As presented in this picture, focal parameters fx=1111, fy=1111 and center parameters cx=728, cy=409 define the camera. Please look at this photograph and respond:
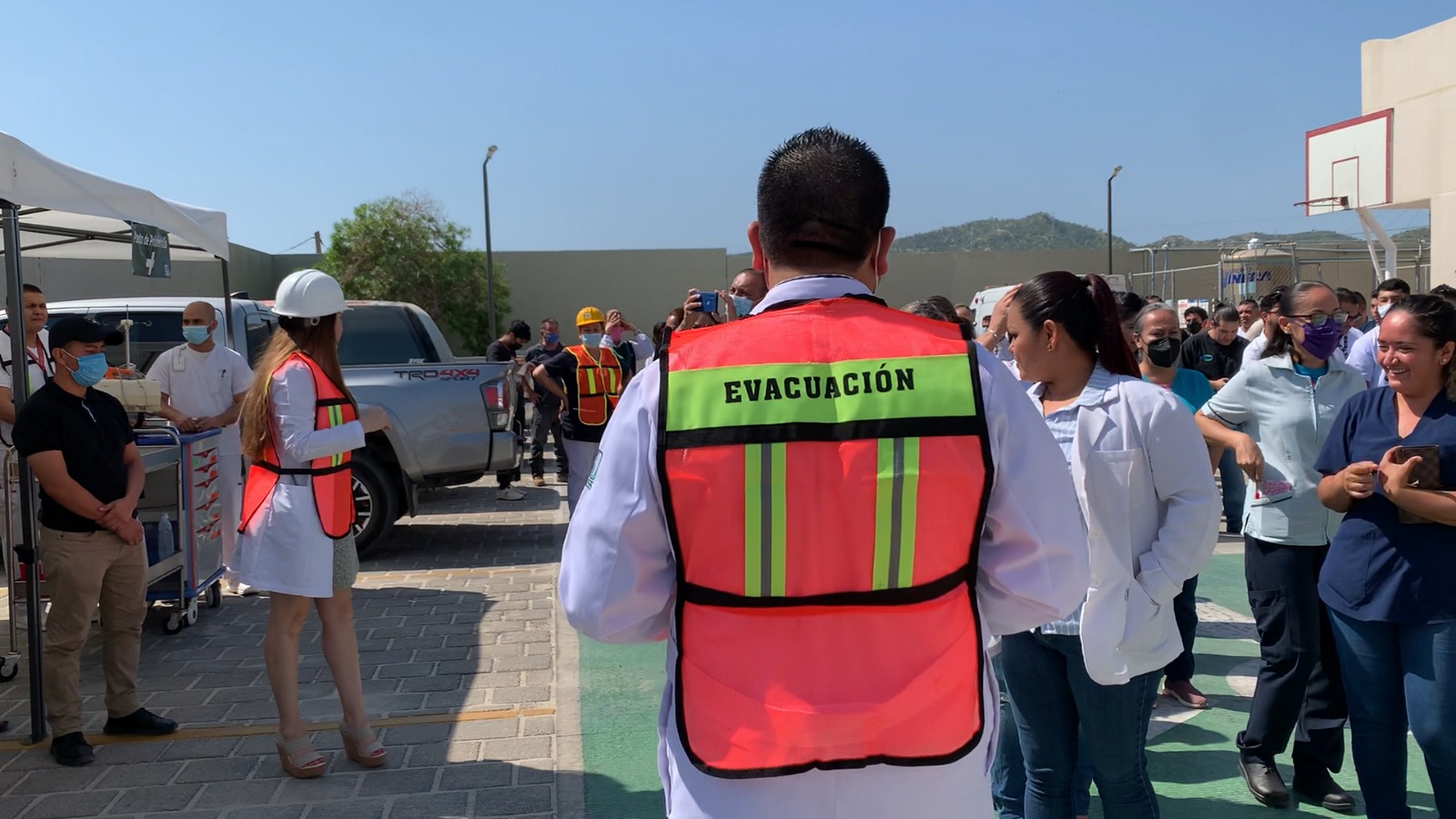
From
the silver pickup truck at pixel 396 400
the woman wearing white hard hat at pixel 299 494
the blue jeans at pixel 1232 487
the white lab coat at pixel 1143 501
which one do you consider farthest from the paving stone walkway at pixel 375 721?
the blue jeans at pixel 1232 487

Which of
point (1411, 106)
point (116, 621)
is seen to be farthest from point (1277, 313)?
point (1411, 106)

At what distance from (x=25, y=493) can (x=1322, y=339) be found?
18.3ft

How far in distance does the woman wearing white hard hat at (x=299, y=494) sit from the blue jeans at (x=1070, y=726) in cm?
272

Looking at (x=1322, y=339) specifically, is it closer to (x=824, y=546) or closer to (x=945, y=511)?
(x=945, y=511)

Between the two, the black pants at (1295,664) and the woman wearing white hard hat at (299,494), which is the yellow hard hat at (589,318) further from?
the black pants at (1295,664)

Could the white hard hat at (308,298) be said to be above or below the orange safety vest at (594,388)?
above

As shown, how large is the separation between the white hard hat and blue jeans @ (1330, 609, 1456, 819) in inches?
153

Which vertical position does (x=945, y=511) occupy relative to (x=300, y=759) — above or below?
above

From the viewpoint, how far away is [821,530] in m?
1.75

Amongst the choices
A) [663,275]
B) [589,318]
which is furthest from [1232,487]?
[663,275]

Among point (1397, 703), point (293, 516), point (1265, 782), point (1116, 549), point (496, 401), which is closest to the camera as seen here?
point (1116, 549)

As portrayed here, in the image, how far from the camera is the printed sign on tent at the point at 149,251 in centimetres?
655

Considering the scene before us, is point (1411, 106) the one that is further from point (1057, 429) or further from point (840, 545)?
point (840, 545)

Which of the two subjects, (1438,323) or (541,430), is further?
(541,430)
